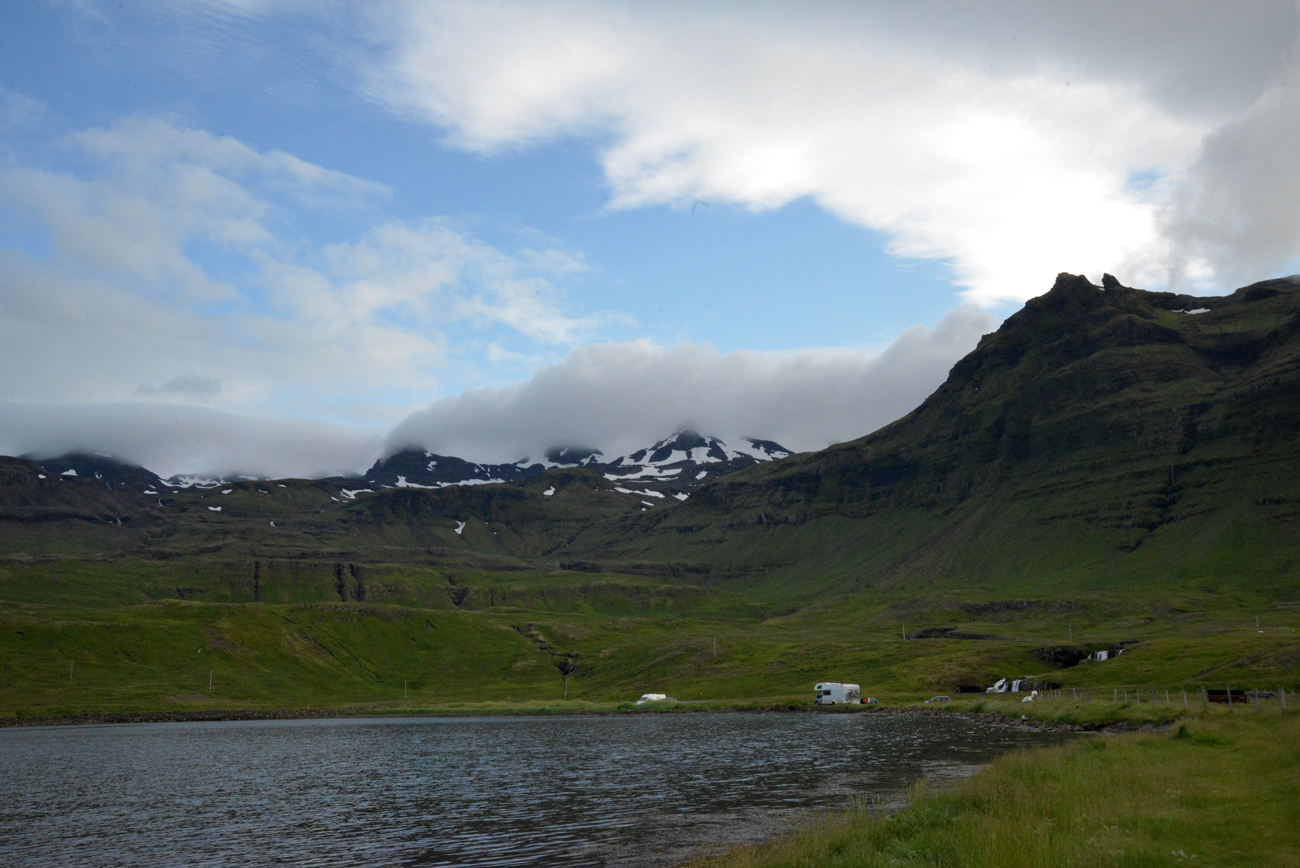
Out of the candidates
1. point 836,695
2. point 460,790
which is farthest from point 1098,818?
point 836,695

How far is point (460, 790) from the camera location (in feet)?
204

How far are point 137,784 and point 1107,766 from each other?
66664 millimetres

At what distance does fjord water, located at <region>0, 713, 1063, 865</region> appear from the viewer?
41.7 metres

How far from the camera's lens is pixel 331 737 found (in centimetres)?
11806

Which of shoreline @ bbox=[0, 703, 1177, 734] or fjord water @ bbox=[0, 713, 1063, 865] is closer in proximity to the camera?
fjord water @ bbox=[0, 713, 1063, 865]

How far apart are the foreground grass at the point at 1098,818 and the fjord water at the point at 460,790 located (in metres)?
8.10

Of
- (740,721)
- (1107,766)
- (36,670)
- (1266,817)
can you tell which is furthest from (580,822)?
(36,670)

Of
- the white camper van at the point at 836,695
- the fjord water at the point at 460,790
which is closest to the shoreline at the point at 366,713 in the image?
the white camper van at the point at 836,695

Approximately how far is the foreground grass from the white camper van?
97761mm

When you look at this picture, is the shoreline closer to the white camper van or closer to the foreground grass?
→ the white camper van

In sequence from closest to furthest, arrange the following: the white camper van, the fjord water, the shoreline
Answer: the fjord water → the shoreline → the white camper van

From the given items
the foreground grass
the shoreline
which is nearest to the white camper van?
the shoreline

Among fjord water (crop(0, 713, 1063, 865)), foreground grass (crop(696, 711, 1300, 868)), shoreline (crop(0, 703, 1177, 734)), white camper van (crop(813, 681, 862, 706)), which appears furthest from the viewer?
white camper van (crop(813, 681, 862, 706))

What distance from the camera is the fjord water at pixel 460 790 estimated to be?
41.7 metres
